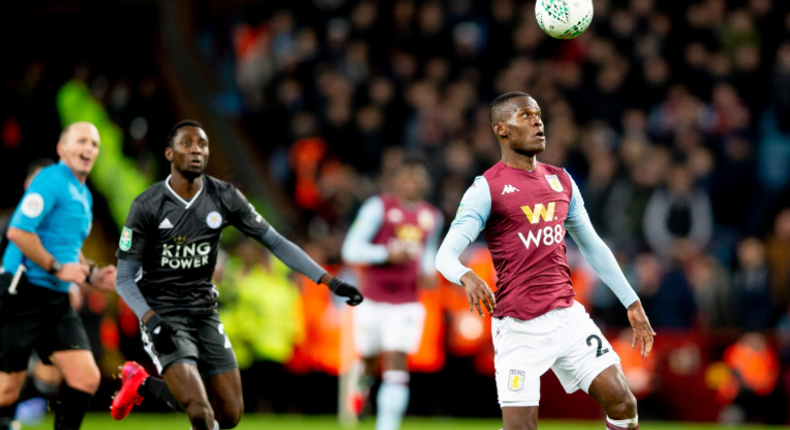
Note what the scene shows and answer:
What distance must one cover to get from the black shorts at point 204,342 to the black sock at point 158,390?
0.88 feet

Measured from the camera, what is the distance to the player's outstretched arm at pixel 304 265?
6719mm

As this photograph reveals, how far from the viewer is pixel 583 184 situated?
1451 cm

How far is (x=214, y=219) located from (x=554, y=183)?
2.34 meters

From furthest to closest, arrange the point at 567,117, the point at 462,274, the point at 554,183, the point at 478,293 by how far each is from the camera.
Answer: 1. the point at 567,117
2. the point at 554,183
3. the point at 462,274
4. the point at 478,293

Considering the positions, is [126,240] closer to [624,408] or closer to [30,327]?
[30,327]

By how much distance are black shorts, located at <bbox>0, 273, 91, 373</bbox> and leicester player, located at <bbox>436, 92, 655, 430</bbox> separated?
10.7ft

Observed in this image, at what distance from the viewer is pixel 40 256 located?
287 inches

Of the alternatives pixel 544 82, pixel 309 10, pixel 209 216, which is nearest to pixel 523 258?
pixel 209 216

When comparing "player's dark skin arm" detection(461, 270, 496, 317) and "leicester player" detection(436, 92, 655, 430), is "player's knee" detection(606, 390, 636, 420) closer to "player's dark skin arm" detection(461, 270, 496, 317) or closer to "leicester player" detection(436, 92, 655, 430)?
"leicester player" detection(436, 92, 655, 430)

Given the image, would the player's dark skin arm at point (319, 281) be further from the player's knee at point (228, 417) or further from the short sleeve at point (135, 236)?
the player's knee at point (228, 417)

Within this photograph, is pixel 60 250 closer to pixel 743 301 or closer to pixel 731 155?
pixel 743 301

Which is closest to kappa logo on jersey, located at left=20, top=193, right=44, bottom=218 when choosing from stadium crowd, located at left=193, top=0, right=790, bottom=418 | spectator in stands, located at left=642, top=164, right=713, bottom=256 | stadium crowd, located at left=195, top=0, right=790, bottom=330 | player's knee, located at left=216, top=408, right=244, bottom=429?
player's knee, located at left=216, top=408, right=244, bottom=429

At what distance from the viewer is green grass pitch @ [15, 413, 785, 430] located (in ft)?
37.6

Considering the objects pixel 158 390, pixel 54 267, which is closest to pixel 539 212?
pixel 158 390
